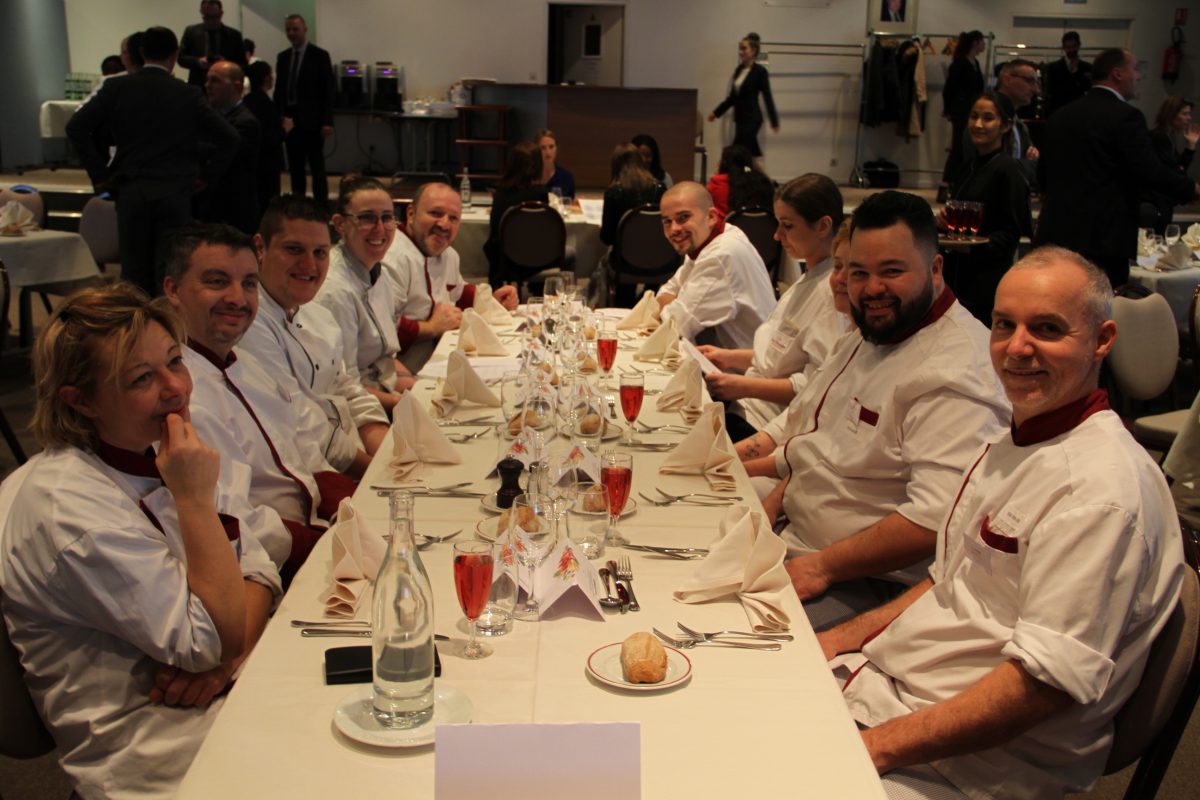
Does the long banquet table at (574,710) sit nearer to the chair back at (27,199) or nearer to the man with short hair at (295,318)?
the man with short hair at (295,318)

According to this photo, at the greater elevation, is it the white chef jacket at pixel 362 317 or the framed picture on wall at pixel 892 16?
the framed picture on wall at pixel 892 16

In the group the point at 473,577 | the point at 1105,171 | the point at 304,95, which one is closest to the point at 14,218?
the point at 304,95

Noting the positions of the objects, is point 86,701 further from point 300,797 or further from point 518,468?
point 518,468

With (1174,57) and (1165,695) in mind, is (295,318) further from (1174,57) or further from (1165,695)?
(1174,57)

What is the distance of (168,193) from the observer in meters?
6.49

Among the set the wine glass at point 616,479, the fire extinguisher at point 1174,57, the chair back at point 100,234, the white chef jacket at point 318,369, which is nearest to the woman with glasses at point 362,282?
the white chef jacket at point 318,369

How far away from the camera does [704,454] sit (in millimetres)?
2535

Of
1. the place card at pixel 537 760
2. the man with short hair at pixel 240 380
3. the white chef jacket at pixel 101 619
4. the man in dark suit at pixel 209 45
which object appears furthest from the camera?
the man in dark suit at pixel 209 45

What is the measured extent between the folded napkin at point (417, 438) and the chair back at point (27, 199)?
203 inches

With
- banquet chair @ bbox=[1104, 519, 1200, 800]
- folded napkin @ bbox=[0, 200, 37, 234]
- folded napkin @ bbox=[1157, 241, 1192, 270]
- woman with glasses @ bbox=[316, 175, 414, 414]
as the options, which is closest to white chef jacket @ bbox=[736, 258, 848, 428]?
woman with glasses @ bbox=[316, 175, 414, 414]

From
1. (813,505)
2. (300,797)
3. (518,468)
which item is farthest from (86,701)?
(813,505)

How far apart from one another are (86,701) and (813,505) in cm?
164

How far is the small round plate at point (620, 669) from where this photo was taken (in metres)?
1.52

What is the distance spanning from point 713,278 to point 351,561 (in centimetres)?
303
